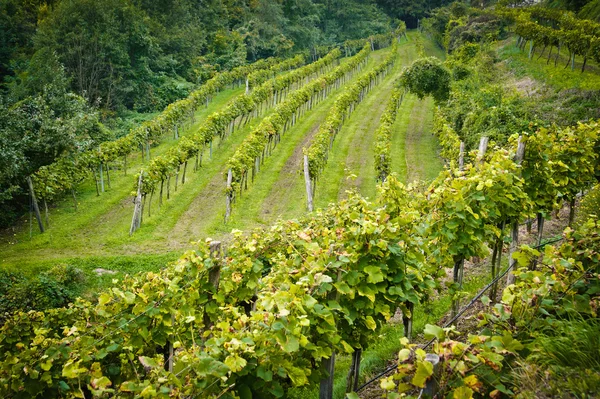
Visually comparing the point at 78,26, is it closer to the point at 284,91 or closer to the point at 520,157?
the point at 284,91

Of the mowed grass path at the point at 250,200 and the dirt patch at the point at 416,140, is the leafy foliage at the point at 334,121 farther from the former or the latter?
the dirt patch at the point at 416,140

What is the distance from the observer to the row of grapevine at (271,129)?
792 inches

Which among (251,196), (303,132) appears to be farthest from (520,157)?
(303,132)

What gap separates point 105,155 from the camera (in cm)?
2238

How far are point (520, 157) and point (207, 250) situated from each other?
5.52m

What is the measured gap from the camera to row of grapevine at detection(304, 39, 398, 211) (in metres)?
20.1

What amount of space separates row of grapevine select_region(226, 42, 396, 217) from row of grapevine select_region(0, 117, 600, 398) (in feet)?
43.8

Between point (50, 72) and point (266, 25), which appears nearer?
point (50, 72)

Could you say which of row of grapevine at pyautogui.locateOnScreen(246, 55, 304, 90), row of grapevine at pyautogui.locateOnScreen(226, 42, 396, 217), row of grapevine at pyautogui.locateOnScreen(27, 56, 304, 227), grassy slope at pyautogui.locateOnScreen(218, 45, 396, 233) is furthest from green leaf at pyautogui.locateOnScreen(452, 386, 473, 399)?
row of grapevine at pyautogui.locateOnScreen(246, 55, 304, 90)

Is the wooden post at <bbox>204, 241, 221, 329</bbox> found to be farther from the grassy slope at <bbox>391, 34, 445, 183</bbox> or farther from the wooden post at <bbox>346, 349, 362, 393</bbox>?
the grassy slope at <bbox>391, 34, 445, 183</bbox>

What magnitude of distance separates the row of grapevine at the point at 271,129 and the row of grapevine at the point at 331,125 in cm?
259

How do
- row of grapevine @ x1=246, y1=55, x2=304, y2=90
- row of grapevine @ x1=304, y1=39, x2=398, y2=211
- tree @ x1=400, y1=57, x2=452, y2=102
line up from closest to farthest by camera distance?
1. row of grapevine @ x1=304, y1=39, x2=398, y2=211
2. tree @ x1=400, y1=57, x2=452, y2=102
3. row of grapevine @ x1=246, y1=55, x2=304, y2=90

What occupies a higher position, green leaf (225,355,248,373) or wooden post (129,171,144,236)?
green leaf (225,355,248,373)

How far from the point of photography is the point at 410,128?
1305 inches
